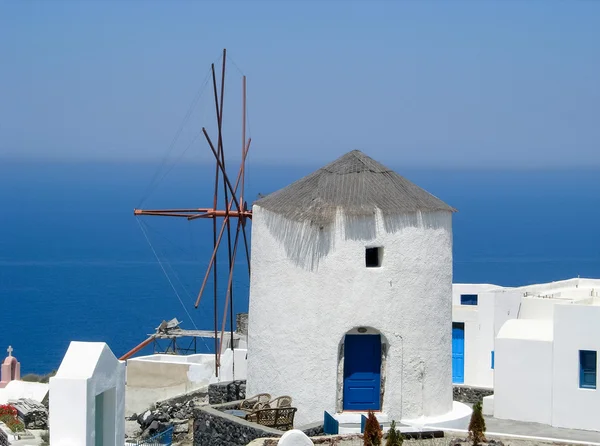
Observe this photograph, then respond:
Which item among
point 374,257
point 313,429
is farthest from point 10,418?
point 374,257

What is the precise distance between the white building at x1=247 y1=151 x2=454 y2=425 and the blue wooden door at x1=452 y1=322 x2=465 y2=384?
7.69 meters

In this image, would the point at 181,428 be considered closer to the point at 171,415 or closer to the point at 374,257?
the point at 171,415

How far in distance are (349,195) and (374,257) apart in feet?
3.72

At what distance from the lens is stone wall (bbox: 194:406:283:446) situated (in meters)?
22.1

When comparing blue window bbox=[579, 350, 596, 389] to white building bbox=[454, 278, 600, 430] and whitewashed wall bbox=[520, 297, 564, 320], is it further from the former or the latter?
whitewashed wall bbox=[520, 297, 564, 320]

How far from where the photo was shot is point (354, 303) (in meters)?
23.3

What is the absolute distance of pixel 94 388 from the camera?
15.6m

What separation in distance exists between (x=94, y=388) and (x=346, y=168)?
9.97 metres

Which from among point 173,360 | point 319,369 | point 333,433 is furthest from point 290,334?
point 173,360

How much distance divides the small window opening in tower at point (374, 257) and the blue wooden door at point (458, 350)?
8.55 m

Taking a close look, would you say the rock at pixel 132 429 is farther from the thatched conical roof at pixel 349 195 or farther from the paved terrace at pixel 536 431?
the paved terrace at pixel 536 431

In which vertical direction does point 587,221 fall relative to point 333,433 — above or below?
above

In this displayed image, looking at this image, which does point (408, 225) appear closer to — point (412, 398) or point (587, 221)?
point (412, 398)

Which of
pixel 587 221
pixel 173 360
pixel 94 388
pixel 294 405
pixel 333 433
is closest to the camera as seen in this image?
pixel 94 388
